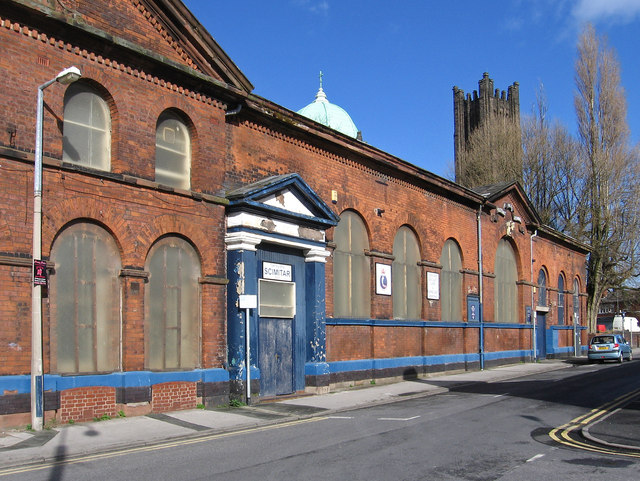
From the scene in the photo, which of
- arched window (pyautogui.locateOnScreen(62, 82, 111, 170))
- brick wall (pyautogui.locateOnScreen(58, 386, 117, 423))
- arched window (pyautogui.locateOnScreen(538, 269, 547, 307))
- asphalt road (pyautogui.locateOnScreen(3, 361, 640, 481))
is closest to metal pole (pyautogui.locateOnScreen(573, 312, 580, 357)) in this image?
arched window (pyautogui.locateOnScreen(538, 269, 547, 307))

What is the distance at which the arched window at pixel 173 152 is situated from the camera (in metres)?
15.0

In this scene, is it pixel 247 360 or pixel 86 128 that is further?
pixel 247 360

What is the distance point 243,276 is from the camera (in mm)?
15938

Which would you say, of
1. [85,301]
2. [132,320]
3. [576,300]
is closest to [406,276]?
[132,320]

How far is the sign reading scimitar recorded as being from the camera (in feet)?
55.8

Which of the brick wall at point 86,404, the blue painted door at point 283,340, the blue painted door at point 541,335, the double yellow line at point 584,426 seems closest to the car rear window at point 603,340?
the blue painted door at point 541,335

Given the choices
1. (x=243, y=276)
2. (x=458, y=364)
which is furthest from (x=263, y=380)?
(x=458, y=364)

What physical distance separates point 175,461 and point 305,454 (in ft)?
5.91

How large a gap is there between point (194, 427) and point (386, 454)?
167 inches

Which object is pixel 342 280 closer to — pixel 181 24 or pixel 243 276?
pixel 243 276

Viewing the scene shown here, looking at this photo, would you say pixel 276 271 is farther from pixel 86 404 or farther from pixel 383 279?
pixel 86 404

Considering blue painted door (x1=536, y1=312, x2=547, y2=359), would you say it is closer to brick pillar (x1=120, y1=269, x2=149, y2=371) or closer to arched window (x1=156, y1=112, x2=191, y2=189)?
arched window (x1=156, y1=112, x2=191, y2=189)

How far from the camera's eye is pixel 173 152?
50.3 feet

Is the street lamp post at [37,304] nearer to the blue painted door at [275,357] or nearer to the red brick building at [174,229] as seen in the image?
the red brick building at [174,229]
